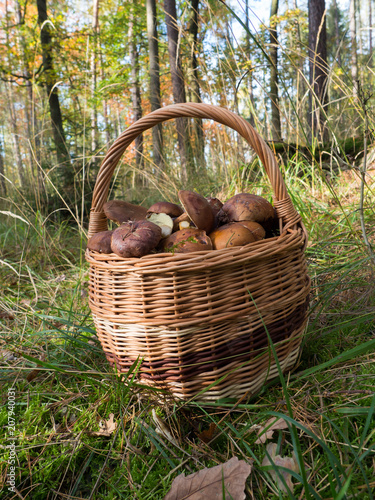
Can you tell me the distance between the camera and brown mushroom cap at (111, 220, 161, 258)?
97 centimetres

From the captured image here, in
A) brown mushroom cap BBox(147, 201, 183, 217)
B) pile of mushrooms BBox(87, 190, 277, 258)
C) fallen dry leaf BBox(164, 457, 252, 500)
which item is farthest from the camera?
brown mushroom cap BBox(147, 201, 183, 217)

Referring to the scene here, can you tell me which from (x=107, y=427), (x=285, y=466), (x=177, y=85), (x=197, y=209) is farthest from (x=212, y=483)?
(x=177, y=85)

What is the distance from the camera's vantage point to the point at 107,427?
0.94m

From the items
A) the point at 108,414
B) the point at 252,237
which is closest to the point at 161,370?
the point at 108,414

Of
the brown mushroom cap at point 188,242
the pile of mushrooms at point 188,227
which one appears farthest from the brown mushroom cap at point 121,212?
the brown mushroom cap at point 188,242

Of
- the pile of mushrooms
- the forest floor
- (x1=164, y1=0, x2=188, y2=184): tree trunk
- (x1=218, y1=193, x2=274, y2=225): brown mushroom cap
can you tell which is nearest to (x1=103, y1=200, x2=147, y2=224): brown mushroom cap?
the pile of mushrooms

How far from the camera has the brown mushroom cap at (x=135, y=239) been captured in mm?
965

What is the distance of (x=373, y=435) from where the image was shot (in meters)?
0.75

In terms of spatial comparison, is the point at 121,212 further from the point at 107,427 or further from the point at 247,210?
the point at 107,427

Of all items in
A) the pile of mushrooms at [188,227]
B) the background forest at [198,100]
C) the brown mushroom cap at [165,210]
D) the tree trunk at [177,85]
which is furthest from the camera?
the tree trunk at [177,85]

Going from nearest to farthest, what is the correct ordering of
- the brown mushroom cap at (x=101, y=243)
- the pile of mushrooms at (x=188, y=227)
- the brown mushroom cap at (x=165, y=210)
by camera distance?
the pile of mushrooms at (x=188, y=227)
the brown mushroom cap at (x=101, y=243)
the brown mushroom cap at (x=165, y=210)

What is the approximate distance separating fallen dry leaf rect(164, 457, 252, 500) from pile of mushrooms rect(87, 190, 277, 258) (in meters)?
0.56

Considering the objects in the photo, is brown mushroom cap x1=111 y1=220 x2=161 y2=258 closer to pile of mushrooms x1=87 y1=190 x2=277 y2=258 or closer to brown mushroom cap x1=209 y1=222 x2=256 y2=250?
pile of mushrooms x1=87 y1=190 x2=277 y2=258

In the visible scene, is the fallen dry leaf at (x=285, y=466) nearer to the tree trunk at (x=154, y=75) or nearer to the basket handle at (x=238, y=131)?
the basket handle at (x=238, y=131)
